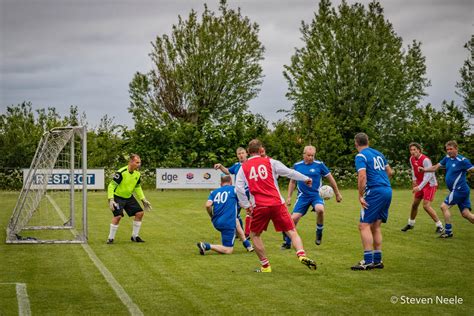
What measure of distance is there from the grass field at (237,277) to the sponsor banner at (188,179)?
2078cm

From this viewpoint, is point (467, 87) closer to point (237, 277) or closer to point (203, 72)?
point (203, 72)

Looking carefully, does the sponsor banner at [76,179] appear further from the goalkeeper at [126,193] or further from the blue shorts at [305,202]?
the blue shorts at [305,202]

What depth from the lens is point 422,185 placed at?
18.1 meters

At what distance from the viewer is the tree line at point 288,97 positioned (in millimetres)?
46875

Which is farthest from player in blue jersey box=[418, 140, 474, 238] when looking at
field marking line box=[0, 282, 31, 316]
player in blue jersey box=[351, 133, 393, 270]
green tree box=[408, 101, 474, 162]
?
green tree box=[408, 101, 474, 162]

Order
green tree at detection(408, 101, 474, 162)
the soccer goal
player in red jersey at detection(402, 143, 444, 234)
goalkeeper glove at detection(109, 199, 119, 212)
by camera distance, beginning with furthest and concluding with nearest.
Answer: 1. green tree at detection(408, 101, 474, 162)
2. player in red jersey at detection(402, 143, 444, 234)
3. the soccer goal
4. goalkeeper glove at detection(109, 199, 119, 212)

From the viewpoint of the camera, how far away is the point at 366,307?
360 inches

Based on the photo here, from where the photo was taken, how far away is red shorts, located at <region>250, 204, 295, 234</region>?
38.5 ft

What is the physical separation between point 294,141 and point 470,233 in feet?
99.1

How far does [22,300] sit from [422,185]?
10873 millimetres

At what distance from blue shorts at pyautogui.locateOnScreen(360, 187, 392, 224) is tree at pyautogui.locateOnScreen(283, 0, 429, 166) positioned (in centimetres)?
4084

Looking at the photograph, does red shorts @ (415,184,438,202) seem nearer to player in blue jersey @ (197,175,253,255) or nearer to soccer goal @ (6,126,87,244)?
player in blue jersey @ (197,175,253,255)

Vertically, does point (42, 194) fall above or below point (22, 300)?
above

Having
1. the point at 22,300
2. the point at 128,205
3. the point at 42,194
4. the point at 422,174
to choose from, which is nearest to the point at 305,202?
the point at 128,205
